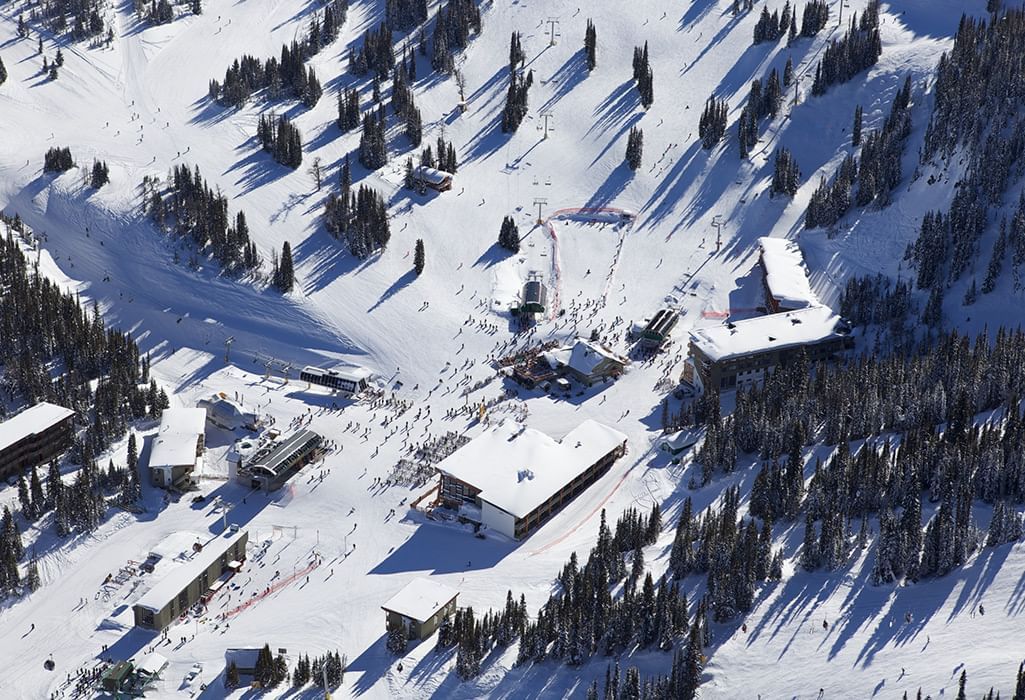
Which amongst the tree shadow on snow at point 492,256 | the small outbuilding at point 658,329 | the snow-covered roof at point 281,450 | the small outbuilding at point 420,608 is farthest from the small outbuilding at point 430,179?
the small outbuilding at point 420,608

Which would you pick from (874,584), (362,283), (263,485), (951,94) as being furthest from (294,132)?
(874,584)

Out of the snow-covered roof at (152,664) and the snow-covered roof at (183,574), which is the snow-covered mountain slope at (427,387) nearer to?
the snow-covered roof at (152,664)

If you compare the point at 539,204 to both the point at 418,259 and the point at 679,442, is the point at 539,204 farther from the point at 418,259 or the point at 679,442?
the point at 679,442

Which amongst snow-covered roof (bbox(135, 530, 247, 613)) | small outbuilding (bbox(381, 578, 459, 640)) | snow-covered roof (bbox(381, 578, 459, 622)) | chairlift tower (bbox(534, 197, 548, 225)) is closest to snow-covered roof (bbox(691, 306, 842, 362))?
chairlift tower (bbox(534, 197, 548, 225))

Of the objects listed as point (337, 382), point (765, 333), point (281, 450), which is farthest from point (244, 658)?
point (765, 333)

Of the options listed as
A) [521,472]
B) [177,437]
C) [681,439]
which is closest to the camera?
[521,472]

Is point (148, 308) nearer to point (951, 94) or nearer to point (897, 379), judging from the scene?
point (897, 379)

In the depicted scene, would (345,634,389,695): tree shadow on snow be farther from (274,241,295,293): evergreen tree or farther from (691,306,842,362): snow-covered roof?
(274,241,295,293): evergreen tree
